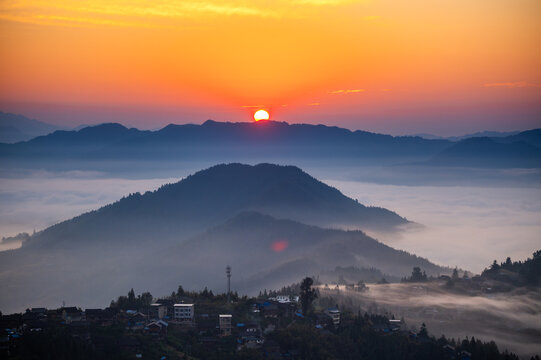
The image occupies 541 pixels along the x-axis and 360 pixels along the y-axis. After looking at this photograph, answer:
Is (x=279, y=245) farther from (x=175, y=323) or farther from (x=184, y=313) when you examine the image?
(x=175, y=323)

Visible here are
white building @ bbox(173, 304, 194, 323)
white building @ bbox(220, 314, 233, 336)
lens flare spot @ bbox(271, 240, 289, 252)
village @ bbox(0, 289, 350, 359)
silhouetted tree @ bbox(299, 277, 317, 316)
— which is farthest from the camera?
lens flare spot @ bbox(271, 240, 289, 252)

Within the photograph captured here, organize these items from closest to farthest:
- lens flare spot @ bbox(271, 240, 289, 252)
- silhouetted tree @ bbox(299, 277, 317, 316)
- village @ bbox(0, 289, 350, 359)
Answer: village @ bbox(0, 289, 350, 359)
silhouetted tree @ bbox(299, 277, 317, 316)
lens flare spot @ bbox(271, 240, 289, 252)

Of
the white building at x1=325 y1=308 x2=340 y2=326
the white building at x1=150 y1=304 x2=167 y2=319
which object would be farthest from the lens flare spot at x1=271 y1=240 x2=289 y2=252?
the white building at x1=150 y1=304 x2=167 y2=319

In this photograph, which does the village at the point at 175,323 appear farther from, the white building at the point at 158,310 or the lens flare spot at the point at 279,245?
the lens flare spot at the point at 279,245

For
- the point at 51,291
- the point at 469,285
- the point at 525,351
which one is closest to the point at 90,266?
the point at 51,291

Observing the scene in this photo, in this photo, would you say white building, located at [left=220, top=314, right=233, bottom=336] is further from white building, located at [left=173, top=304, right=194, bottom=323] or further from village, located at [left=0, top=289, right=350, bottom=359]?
white building, located at [left=173, top=304, right=194, bottom=323]

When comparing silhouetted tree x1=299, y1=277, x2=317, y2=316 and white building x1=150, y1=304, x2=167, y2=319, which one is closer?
white building x1=150, y1=304, x2=167, y2=319
